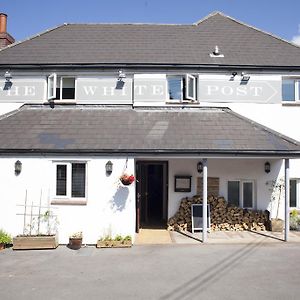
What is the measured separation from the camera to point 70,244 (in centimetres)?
1073

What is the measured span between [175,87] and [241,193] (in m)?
5.04

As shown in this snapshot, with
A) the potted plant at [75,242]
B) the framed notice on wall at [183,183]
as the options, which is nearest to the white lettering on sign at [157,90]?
the framed notice on wall at [183,183]

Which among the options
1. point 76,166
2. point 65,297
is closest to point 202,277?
point 65,297

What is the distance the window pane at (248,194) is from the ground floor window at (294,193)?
167 cm

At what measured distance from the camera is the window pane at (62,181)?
450 inches

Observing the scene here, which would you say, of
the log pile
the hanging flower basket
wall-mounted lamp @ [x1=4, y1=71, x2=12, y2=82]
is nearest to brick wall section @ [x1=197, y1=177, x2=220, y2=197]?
the log pile

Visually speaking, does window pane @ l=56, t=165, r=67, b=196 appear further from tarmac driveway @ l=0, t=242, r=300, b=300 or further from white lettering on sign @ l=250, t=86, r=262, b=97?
white lettering on sign @ l=250, t=86, r=262, b=97

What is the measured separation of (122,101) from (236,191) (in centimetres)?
581

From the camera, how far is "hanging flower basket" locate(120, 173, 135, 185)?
10941 mm

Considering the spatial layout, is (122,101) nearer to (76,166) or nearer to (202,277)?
(76,166)

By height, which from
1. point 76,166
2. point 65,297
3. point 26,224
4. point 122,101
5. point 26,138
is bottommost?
point 65,297

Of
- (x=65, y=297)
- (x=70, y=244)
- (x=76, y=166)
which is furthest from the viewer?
(x=76, y=166)

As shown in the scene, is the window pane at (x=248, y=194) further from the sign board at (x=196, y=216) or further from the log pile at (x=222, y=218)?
the sign board at (x=196, y=216)

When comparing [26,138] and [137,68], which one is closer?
[26,138]
